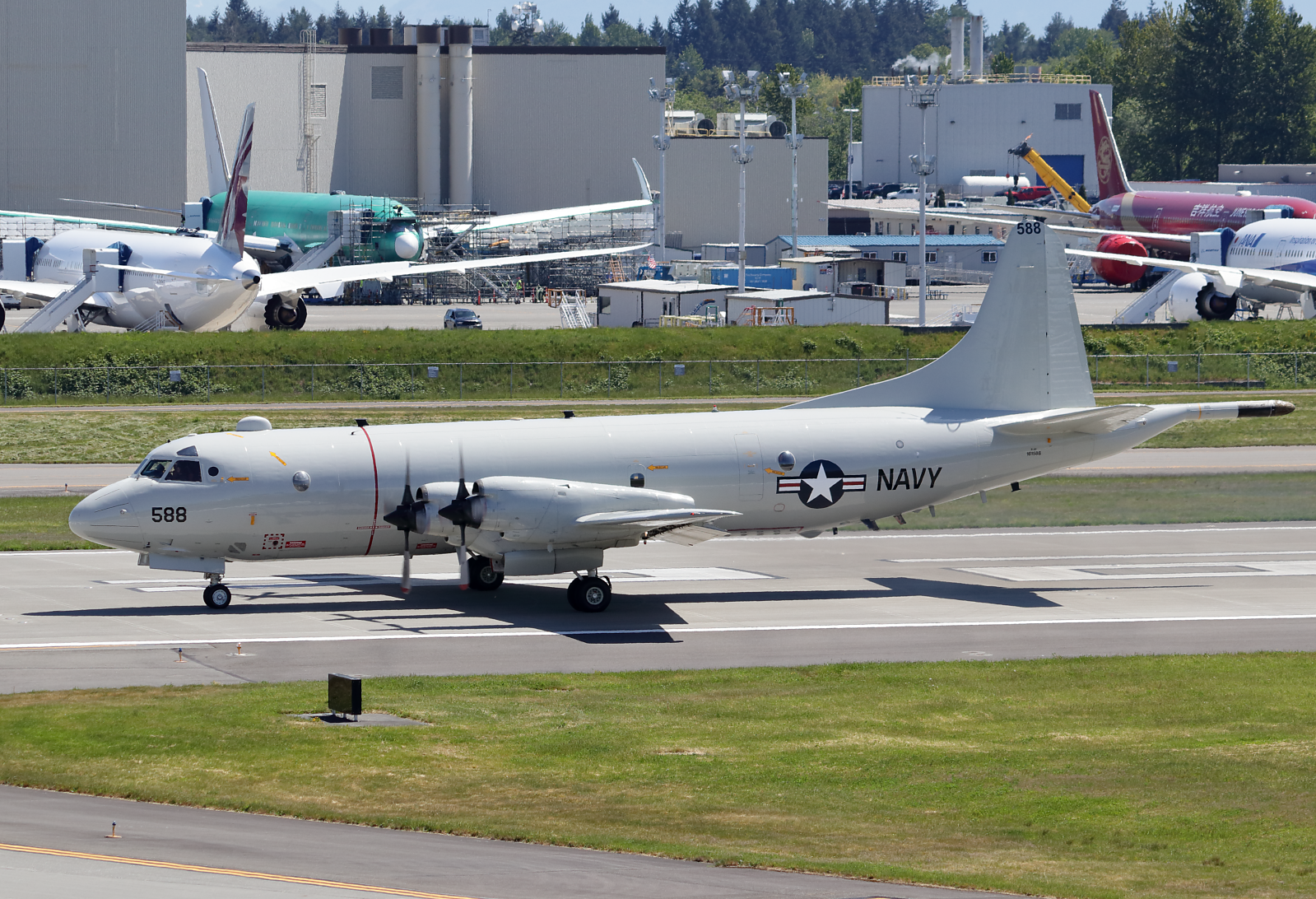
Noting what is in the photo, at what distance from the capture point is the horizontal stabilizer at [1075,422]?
3694cm

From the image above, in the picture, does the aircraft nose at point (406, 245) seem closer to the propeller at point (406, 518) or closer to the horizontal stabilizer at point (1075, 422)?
the horizontal stabilizer at point (1075, 422)

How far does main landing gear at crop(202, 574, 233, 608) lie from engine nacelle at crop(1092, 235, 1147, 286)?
273 feet

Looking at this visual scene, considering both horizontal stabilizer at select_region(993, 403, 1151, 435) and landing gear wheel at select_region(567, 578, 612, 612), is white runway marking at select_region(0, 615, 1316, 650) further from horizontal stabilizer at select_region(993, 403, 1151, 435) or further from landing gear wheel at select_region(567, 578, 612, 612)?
horizontal stabilizer at select_region(993, 403, 1151, 435)

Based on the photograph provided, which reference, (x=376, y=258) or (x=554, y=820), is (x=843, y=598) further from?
(x=376, y=258)

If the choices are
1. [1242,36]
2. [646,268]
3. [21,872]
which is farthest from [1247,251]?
[1242,36]

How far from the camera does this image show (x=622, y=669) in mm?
29750

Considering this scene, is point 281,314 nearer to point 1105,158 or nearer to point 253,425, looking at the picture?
point 253,425

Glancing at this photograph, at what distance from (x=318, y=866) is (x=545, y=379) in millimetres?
55350

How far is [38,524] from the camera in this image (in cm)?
4484

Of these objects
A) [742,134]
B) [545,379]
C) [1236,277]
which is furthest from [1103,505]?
[742,134]

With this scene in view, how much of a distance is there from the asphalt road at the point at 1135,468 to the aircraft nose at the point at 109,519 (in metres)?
17.9

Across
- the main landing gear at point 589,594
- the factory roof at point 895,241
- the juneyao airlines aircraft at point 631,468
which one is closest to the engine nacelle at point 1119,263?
the factory roof at point 895,241

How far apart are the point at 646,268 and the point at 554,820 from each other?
95.7m

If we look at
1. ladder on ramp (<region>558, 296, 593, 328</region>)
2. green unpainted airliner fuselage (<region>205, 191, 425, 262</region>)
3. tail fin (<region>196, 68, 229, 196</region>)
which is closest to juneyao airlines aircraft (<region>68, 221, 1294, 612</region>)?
ladder on ramp (<region>558, 296, 593, 328</region>)
